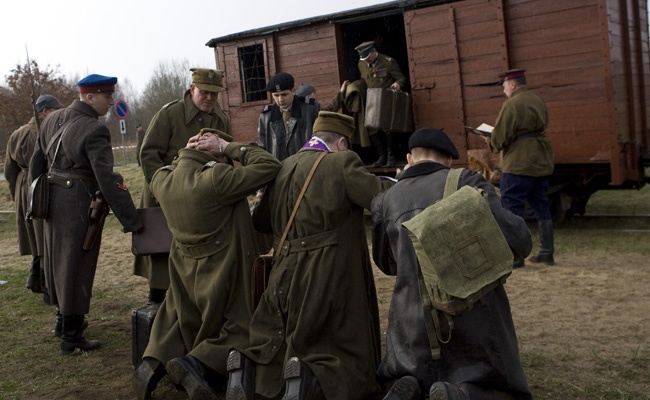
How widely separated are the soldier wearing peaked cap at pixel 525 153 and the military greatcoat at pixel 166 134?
10.6 feet

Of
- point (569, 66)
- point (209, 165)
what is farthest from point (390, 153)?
point (209, 165)

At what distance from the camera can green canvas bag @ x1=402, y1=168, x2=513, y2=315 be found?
3119 mm

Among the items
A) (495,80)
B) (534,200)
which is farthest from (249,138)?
(534,200)

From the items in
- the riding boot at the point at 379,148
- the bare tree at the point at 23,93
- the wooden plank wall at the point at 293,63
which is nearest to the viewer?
the riding boot at the point at 379,148

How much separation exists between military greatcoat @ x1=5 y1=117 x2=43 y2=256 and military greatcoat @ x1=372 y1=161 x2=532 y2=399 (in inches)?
198

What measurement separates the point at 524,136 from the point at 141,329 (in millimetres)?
4448

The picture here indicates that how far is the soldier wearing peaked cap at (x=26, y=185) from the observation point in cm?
704

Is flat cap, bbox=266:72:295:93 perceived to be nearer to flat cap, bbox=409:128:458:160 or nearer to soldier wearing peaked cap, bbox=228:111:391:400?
soldier wearing peaked cap, bbox=228:111:391:400

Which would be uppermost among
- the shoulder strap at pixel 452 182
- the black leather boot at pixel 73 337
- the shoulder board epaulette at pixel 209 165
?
the shoulder board epaulette at pixel 209 165

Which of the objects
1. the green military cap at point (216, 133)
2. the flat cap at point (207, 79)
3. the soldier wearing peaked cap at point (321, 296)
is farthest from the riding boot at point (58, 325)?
the soldier wearing peaked cap at point (321, 296)

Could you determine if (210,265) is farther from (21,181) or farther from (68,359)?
(21,181)

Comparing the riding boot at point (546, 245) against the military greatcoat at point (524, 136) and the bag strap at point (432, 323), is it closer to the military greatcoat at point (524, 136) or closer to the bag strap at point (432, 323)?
the military greatcoat at point (524, 136)

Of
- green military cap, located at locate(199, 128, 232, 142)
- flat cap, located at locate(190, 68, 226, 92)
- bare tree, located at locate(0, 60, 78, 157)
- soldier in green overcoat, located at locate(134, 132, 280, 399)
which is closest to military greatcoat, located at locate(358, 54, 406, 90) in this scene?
flat cap, located at locate(190, 68, 226, 92)

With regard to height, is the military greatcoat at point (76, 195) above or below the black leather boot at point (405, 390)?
above
